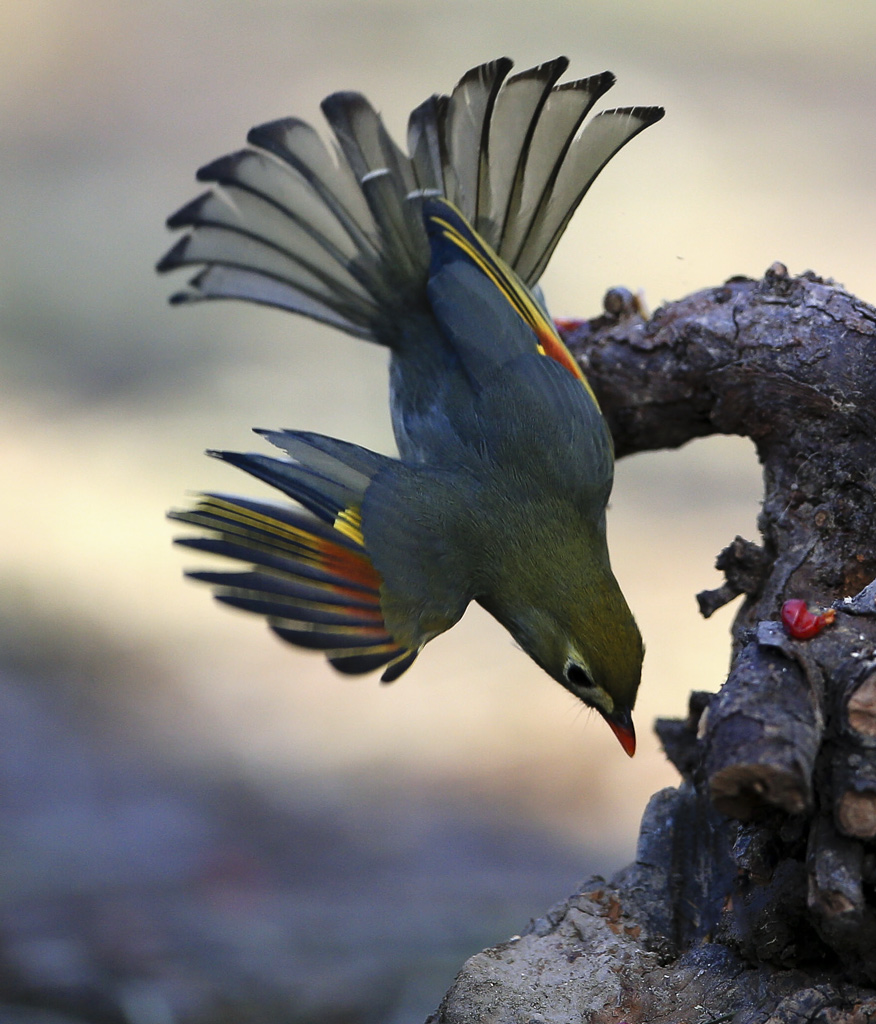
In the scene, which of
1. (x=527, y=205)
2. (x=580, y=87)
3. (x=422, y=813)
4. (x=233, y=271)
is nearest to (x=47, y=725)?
(x=422, y=813)

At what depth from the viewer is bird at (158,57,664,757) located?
2.52 meters

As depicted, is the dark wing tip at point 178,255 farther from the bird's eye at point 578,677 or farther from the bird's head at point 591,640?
the bird's eye at point 578,677

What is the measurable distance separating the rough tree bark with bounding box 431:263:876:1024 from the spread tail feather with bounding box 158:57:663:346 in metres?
0.46

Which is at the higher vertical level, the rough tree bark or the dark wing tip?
the dark wing tip

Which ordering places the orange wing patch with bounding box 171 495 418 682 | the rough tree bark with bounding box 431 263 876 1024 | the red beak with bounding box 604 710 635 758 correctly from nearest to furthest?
the rough tree bark with bounding box 431 263 876 1024 → the orange wing patch with bounding box 171 495 418 682 → the red beak with bounding box 604 710 635 758

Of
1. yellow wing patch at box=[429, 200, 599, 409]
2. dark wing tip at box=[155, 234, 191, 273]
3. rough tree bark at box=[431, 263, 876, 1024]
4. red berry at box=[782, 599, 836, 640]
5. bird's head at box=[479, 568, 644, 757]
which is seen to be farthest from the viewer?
dark wing tip at box=[155, 234, 191, 273]

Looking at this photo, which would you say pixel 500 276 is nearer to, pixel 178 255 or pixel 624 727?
pixel 178 255

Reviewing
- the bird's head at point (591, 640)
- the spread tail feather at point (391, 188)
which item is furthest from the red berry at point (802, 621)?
the spread tail feather at point (391, 188)

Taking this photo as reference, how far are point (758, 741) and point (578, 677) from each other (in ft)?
3.26

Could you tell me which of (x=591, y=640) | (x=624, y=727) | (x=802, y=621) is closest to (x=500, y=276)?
(x=591, y=640)

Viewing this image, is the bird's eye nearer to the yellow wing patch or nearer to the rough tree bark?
the rough tree bark

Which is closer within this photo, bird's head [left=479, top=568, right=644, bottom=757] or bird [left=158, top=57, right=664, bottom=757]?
bird [left=158, top=57, right=664, bottom=757]

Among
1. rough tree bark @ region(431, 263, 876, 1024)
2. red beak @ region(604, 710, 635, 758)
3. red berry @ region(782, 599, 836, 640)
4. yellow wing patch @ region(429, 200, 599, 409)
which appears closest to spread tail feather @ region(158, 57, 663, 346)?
yellow wing patch @ region(429, 200, 599, 409)

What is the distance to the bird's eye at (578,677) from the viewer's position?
2.78m
